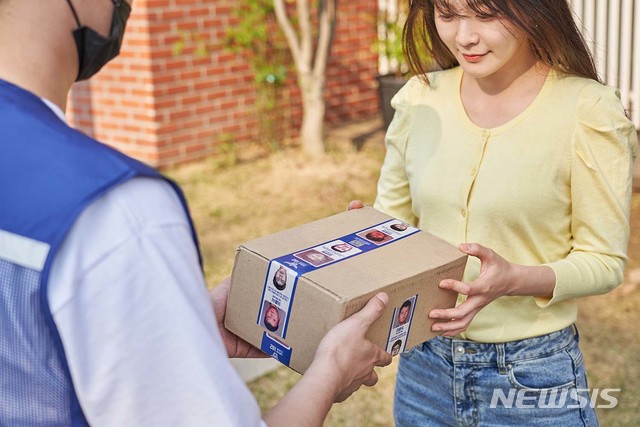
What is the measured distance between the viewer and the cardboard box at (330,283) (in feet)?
5.13

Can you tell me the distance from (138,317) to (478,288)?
0.92 meters

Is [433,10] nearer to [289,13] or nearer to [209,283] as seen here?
[209,283]

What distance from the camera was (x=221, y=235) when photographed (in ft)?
18.2

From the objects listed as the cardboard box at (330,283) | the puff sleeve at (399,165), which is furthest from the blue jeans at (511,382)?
the puff sleeve at (399,165)

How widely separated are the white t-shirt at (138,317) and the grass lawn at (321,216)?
267 cm

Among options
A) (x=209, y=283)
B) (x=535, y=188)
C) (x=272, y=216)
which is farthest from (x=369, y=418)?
(x=272, y=216)

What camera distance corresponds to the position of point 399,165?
7.40ft

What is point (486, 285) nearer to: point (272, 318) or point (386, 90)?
point (272, 318)

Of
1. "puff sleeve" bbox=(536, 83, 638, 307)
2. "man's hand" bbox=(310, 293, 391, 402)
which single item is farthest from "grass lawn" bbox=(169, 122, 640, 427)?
"man's hand" bbox=(310, 293, 391, 402)

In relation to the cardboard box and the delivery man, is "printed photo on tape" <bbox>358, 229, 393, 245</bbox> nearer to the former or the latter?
the cardboard box

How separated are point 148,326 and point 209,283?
3853 mm

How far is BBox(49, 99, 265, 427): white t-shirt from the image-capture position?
3.39ft

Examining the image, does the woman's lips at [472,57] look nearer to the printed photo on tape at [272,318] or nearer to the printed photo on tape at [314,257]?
the printed photo on tape at [314,257]

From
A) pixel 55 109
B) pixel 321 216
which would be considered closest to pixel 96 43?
pixel 55 109
